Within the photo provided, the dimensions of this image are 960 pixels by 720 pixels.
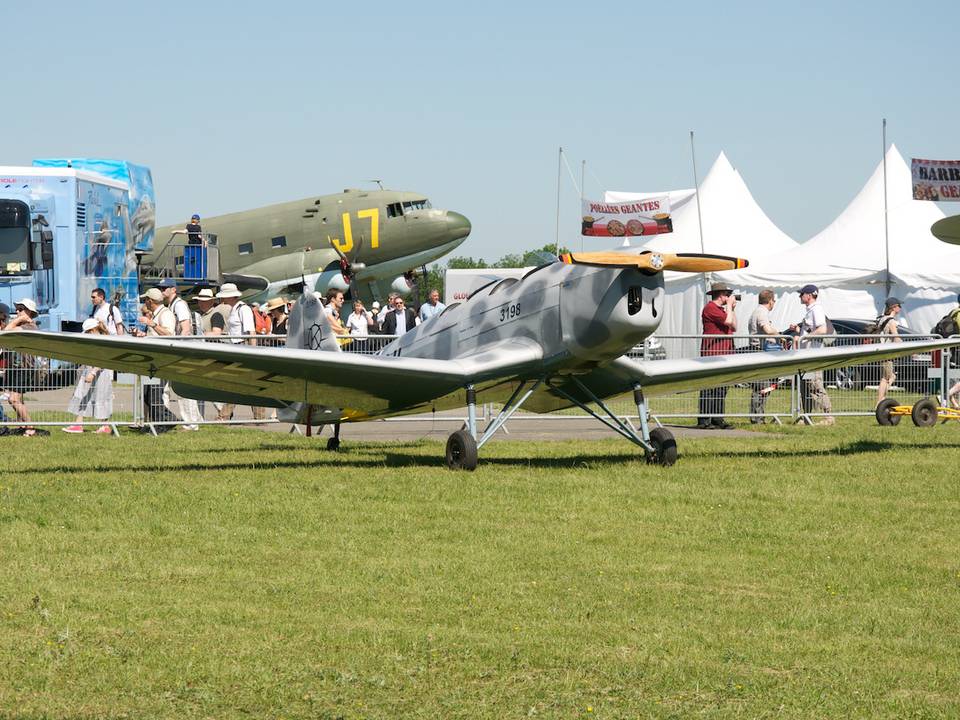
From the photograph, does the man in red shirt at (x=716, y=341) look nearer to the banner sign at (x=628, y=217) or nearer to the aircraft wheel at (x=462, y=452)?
the aircraft wheel at (x=462, y=452)

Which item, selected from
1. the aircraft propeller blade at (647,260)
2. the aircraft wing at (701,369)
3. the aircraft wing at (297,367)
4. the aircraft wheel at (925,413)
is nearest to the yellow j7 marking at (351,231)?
the aircraft wheel at (925,413)

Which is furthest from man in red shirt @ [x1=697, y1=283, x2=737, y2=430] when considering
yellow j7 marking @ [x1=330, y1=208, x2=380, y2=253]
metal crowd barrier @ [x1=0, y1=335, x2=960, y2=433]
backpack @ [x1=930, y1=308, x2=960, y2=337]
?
yellow j7 marking @ [x1=330, y1=208, x2=380, y2=253]

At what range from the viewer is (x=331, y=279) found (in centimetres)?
4188

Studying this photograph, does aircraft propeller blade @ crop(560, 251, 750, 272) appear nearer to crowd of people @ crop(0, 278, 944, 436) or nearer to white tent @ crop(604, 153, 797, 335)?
crowd of people @ crop(0, 278, 944, 436)

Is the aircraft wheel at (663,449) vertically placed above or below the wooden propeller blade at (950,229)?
below

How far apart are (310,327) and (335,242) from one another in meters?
28.9

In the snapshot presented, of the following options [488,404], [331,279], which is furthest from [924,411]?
[331,279]

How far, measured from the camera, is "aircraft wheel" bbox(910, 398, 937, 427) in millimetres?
17750

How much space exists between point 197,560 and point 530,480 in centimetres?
435

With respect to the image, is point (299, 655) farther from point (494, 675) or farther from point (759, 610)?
point (759, 610)

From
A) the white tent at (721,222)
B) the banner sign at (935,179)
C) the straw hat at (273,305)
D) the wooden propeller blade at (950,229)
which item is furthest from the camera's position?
the white tent at (721,222)

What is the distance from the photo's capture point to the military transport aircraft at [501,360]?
11633mm

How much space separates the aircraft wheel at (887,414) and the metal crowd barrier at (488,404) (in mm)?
640

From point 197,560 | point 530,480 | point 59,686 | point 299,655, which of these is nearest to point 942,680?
point 299,655
